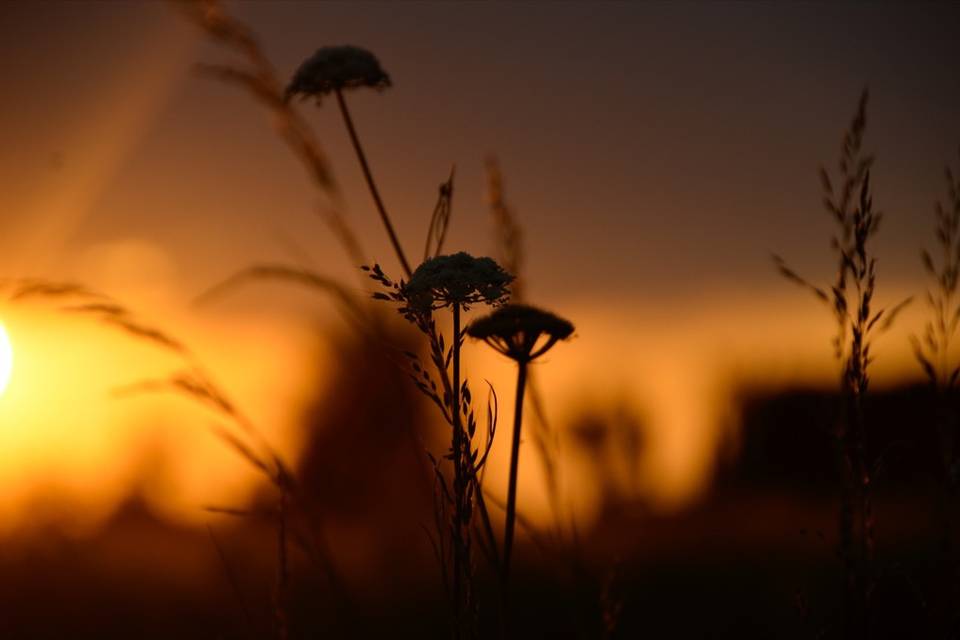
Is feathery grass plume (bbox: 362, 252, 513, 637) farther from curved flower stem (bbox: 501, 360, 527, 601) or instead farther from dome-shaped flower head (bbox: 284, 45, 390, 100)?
dome-shaped flower head (bbox: 284, 45, 390, 100)

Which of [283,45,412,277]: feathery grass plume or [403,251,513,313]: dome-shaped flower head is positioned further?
[283,45,412,277]: feathery grass plume

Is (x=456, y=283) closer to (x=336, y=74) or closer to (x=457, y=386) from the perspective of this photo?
(x=457, y=386)

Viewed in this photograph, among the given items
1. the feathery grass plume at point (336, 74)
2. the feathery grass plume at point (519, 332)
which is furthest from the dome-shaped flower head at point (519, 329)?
the feathery grass plume at point (336, 74)

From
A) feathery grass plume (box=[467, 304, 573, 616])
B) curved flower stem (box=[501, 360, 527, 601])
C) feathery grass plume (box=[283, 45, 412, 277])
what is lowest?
curved flower stem (box=[501, 360, 527, 601])

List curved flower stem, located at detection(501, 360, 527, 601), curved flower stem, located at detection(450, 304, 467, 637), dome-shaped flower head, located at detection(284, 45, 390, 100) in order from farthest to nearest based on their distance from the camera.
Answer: dome-shaped flower head, located at detection(284, 45, 390, 100)
curved flower stem, located at detection(501, 360, 527, 601)
curved flower stem, located at detection(450, 304, 467, 637)

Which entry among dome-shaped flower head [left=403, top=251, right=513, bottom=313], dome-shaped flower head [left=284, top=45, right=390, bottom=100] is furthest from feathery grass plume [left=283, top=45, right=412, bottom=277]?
dome-shaped flower head [left=403, top=251, right=513, bottom=313]

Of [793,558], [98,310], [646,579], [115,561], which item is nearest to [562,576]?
[98,310]
